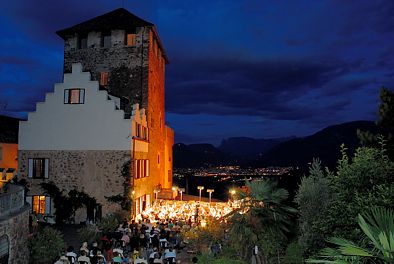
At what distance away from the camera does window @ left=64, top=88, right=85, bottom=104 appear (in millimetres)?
27922

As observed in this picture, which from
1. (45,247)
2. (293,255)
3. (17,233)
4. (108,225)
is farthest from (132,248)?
(293,255)

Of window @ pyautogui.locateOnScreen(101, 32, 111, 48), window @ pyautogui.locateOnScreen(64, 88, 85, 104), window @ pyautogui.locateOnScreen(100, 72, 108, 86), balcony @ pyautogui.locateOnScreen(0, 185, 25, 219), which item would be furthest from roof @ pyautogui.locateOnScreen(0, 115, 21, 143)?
balcony @ pyautogui.locateOnScreen(0, 185, 25, 219)

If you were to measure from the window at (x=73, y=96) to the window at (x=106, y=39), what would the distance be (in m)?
8.20

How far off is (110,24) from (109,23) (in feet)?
0.80

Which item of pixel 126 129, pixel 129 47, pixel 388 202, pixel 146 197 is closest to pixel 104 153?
pixel 126 129

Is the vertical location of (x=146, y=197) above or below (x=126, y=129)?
below

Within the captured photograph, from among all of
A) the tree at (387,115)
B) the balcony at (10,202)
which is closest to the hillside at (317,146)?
the tree at (387,115)

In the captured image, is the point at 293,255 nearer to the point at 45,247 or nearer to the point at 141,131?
the point at 45,247

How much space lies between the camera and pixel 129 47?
111 feet

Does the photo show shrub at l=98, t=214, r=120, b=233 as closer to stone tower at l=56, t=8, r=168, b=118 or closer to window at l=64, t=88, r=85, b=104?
window at l=64, t=88, r=85, b=104

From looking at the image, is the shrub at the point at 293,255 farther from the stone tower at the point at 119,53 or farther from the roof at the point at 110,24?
the roof at the point at 110,24

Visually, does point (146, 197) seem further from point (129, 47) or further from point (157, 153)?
point (129, 47)

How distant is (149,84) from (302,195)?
20.6 m

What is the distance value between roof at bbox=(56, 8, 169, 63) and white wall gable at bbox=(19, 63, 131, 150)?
7.47 metres
